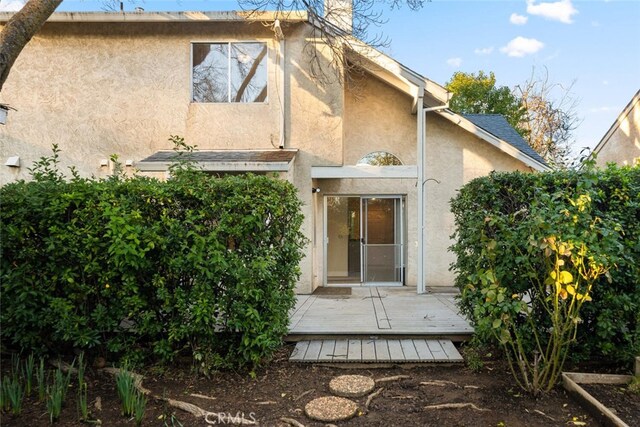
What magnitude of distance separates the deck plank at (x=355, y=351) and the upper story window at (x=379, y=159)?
563cm

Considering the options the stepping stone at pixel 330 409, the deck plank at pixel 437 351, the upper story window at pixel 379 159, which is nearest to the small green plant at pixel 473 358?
the deck plank at pixel 437 351

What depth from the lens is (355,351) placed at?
4676 millimetres

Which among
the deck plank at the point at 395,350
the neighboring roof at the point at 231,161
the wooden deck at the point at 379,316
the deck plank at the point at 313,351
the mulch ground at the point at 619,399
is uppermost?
the neighboring roof at the point at 231,161

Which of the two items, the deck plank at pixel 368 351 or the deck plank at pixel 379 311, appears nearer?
the deck plank at pixel 368 351

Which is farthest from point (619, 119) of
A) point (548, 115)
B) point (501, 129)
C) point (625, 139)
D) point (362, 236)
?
point (548, 115)

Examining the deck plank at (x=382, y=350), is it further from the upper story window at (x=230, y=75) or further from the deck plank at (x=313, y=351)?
the upper story window at (x=230, y=75)

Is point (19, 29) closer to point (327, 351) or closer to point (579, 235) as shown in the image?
point (327, 351)

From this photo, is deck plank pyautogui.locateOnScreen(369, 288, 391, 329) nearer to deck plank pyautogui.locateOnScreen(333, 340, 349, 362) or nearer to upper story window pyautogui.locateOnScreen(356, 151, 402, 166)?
deck plank pyautogui.locateOnScreen(333, 340, 349, 362)

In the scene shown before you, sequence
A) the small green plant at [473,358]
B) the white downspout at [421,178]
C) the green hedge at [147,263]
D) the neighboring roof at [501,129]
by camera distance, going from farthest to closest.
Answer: the neighboring roof at [501,129] < the white downspout at [421,178] < the small green plant at [473,358] < the green hedge at [147,263]

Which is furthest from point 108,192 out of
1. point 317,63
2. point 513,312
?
point 317,63

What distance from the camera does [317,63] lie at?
849cm

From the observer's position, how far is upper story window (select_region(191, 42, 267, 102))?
8.70m

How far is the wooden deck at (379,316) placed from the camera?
16.8 ft

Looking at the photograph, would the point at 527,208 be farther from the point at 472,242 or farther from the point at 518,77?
the point at 518,77
